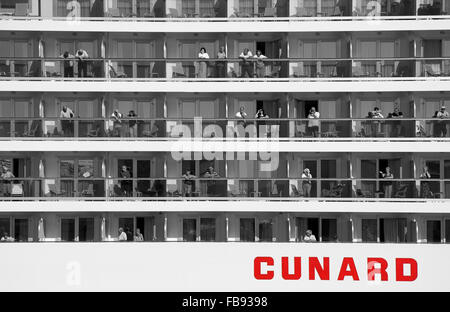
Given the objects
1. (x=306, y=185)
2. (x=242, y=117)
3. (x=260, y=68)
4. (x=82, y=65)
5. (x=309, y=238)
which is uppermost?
(x=82, y=65)

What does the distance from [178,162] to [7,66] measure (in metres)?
5.30

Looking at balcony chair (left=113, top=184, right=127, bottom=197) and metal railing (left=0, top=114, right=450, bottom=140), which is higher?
metal railing (left=0, top=114, right=450, bottom=140)

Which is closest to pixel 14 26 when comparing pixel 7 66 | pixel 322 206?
pixel 7 66

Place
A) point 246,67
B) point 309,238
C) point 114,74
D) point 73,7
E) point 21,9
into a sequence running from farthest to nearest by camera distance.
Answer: point 21,9 < point 73,7 < point 114,74 < point 246,67 < point 309,238

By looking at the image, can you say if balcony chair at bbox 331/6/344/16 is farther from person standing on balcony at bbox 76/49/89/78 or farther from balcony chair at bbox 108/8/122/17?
person standing on balcony at bbox 76/49/89/78

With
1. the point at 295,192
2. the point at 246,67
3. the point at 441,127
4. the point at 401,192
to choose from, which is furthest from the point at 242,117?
the point at 441,127

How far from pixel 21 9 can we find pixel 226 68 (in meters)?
6.06

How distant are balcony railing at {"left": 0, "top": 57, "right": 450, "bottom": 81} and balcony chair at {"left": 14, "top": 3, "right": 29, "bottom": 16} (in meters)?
1.57

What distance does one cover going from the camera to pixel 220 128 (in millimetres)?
32406

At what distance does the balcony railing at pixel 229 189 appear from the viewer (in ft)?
104

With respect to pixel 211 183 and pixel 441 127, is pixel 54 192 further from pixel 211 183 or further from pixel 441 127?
pixel 441 127

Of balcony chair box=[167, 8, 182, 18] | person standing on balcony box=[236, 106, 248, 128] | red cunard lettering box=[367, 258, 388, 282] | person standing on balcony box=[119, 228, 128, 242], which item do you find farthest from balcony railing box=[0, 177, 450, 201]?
balcony chair box=[167, 8, 182, 18]

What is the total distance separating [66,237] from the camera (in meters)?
32.6

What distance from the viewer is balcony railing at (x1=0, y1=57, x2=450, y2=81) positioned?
1282 inches
